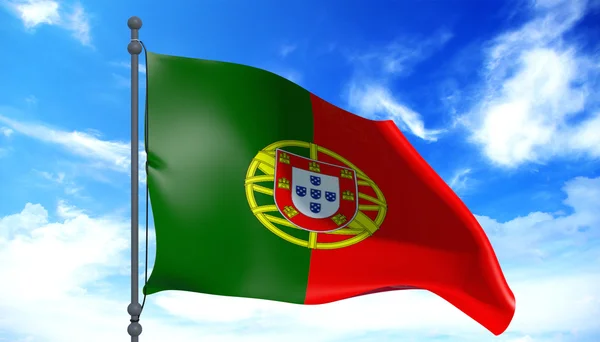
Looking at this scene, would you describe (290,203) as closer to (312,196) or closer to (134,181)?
(312,196)

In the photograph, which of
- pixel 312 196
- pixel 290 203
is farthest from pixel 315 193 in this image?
pixel 290 203

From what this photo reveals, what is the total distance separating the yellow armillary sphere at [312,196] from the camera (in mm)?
9461

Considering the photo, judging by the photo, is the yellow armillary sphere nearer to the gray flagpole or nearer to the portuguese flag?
the portuguese flag

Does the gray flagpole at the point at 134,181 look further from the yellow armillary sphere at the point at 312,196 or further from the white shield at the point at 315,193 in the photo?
the white shield at the point at 315,193

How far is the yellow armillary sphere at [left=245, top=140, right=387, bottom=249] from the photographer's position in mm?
9461

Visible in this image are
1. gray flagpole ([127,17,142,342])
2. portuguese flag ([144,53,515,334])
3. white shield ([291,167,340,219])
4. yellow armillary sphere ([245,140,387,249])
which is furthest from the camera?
white shield ([291,167,340,219])

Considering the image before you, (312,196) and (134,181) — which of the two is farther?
(312,196)

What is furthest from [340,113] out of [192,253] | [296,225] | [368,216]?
[192,253]

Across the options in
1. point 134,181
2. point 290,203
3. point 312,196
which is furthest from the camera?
point 312,196

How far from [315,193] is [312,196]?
0.09m

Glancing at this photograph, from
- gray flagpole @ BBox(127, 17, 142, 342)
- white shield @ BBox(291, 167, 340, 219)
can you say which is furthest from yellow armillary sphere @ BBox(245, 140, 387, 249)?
gray flagpole @ BBox(127, 17, 142, 342)

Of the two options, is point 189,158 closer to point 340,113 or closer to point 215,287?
point 215,287

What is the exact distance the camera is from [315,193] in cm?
997

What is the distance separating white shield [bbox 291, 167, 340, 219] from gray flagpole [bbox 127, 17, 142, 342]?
2.40 meters
